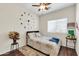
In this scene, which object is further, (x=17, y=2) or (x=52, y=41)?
(x=52, y=41)

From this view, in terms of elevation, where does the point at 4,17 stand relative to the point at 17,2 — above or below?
below

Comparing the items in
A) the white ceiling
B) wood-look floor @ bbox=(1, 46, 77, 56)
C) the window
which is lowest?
wood-look floor @ bbox=(1, 46, 77, 56)

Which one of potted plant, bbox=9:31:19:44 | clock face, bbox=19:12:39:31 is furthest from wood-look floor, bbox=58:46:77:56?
potted plant, bbox=9:31:19:44

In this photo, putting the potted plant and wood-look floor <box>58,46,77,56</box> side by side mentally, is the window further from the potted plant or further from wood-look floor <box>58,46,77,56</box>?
the potted plant

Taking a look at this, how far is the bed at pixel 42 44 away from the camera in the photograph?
1.45 m

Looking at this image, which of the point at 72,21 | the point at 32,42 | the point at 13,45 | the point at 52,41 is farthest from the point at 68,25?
the point at 13,45

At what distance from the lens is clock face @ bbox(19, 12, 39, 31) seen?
1.50 metres

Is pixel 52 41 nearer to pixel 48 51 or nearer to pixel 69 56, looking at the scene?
pixel 48 51

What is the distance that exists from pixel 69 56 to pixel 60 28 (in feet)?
1.64

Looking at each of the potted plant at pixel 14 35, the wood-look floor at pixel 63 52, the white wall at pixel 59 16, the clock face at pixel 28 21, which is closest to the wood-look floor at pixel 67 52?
the wood-look floor at pixel 63 52

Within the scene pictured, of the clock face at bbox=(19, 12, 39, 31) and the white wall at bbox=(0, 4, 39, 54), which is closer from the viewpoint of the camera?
the white wall at bbox=(0, 4, 39, 54)

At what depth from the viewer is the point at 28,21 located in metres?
1.53

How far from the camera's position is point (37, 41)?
1.53 metres

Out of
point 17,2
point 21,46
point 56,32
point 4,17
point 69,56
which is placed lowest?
point 69,56
